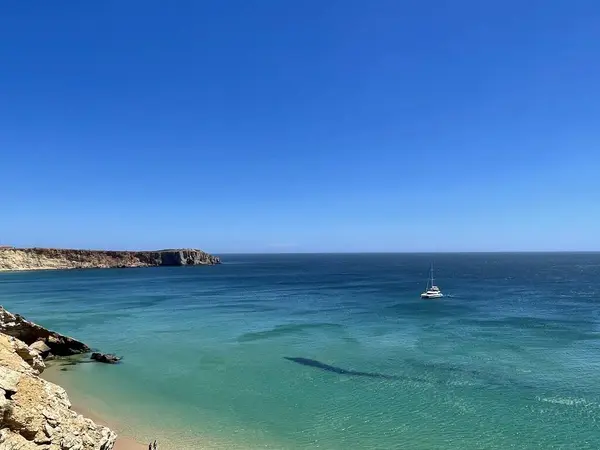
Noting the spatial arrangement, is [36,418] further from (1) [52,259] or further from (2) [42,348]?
(1) [52,259]

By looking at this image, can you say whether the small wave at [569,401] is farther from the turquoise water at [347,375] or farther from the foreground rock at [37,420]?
the foreground rock at [37,420]

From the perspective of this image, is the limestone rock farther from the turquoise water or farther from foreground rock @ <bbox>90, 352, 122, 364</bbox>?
the turquoise water

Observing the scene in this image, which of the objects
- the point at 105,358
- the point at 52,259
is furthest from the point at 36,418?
the point at 52,259

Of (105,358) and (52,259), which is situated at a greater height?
(52,259)

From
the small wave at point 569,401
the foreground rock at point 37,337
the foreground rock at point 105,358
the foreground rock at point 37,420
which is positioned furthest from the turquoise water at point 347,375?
the foreground rock at point 37,420

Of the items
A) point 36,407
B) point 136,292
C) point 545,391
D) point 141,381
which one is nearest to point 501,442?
point 545,391

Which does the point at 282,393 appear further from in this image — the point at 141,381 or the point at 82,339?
the point at 82,339
